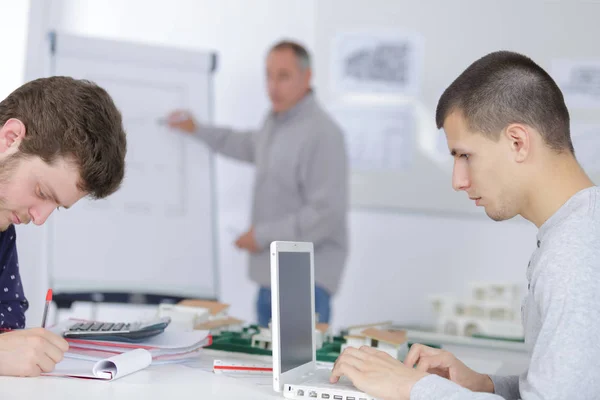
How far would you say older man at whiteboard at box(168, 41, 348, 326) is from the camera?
120 inches

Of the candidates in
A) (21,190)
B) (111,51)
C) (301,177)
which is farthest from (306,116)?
(21,190)

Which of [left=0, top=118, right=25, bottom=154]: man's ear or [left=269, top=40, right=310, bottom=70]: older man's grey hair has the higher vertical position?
[left=269, top=40, right=310, bottom=70]: older man's grey hair

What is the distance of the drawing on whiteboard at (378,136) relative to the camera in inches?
137

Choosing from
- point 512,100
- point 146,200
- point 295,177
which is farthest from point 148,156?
point 512,100

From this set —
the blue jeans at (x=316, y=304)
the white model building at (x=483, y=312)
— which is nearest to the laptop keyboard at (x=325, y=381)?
the white model building at (x=483, y=312)

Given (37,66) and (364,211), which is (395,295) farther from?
(37,66)

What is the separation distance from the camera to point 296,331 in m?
1.34

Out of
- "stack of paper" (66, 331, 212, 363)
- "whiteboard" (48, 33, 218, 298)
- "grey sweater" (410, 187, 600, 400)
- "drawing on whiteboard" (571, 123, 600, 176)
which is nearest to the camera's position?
"grey sweater" (410, 187, 600, 400)

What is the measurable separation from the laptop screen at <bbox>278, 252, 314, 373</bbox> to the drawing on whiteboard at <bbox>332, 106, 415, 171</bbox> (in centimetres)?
212

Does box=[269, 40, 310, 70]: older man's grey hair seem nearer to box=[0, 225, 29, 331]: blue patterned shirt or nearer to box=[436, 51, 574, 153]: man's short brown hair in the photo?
box=[0, 225, 29, 331]: blue patterned shirt

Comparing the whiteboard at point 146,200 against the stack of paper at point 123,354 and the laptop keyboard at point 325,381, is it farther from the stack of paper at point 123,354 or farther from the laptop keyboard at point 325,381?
the laptop keyboard at point 325,381

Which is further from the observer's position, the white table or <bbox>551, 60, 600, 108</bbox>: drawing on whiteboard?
<bbox>551, 60, 600, 108</bbox>: drawing on whiteboard

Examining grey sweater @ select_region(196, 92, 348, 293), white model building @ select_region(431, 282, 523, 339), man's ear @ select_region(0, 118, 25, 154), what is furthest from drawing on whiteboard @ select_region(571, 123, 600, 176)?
man's ear @ select_region(0, 118, 25, 154)

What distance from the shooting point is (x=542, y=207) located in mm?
1218
